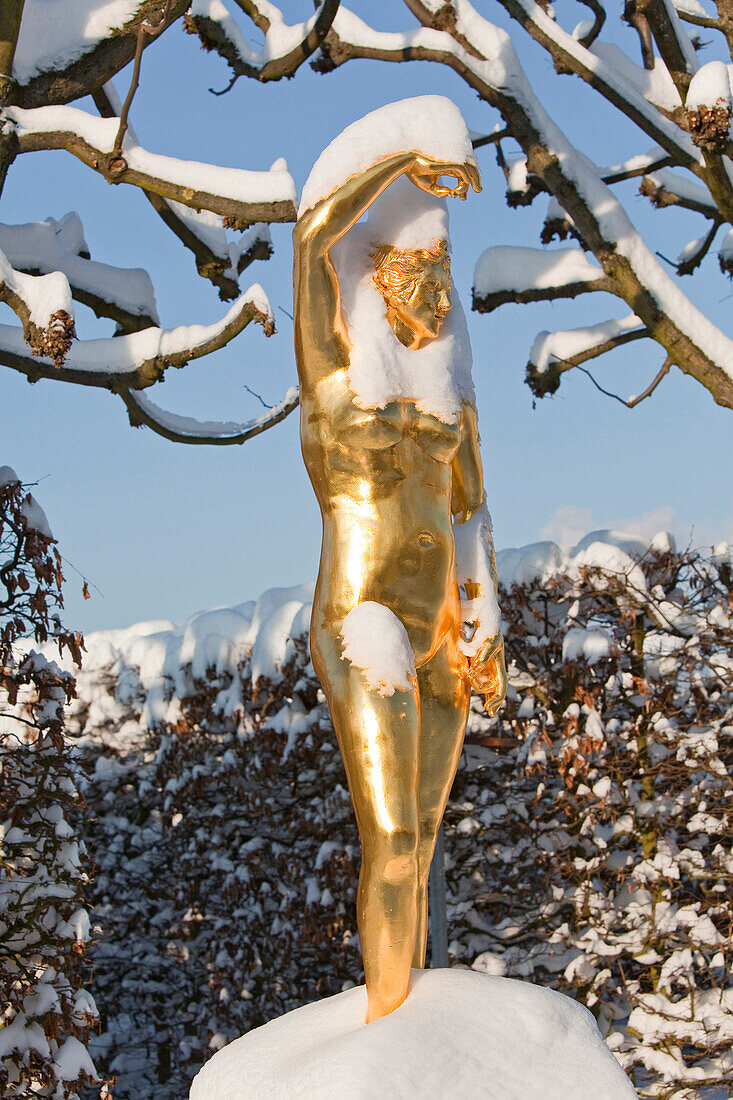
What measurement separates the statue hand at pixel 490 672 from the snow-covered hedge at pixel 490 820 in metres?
3.18

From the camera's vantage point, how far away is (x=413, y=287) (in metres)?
2.53

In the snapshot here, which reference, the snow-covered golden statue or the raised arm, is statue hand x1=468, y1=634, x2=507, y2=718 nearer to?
the snow-covered golden statue

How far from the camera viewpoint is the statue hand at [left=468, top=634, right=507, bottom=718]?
2604 mm

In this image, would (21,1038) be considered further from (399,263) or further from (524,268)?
(524,268)

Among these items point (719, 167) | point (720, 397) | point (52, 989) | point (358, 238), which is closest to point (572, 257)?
point (719, 167)

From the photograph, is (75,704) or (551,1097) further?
(75,704)

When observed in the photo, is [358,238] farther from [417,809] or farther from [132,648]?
[132,648]

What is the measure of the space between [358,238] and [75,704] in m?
6.76

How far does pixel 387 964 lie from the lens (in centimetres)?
227

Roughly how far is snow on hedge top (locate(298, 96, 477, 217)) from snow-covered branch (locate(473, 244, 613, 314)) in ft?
12.1

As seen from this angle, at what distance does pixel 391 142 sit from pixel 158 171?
8.60ft

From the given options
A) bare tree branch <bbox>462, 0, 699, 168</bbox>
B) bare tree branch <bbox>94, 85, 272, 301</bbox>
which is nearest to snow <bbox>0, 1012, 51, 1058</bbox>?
bare tree branch <bbox>94, 85, 272, 301</bbox>

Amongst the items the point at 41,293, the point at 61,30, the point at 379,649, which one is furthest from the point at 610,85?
the point at 379,649

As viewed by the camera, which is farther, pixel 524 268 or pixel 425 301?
pixel 524 268
